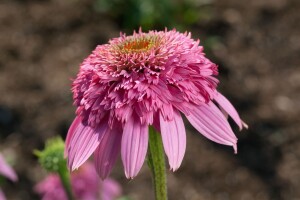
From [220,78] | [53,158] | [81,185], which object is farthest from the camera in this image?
[220,78]

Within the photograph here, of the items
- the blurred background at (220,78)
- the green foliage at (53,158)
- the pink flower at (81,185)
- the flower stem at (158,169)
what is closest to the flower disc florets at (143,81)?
the flower stem at (158,169)

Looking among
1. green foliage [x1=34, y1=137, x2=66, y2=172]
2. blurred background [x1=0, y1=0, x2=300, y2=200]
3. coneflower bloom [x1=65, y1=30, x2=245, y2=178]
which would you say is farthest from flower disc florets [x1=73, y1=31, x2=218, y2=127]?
blurred background [x1=0, y1=0, x2=300, y2=200]

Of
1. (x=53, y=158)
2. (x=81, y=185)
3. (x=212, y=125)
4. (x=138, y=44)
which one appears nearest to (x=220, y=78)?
(x=81, y=185)

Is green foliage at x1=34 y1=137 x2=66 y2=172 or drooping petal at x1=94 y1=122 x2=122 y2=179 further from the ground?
drooping petal at x1=94 y1=122 x2=122 y2=179

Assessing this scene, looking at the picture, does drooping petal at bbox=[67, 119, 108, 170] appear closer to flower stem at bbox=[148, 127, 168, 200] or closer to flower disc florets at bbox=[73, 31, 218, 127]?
flower disc florets at bbox=[73, 31, 218, 127]

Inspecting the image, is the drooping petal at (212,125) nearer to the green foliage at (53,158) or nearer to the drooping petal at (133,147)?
the drooping petal at (133,147)

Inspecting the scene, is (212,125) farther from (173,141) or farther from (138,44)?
(138,44)
